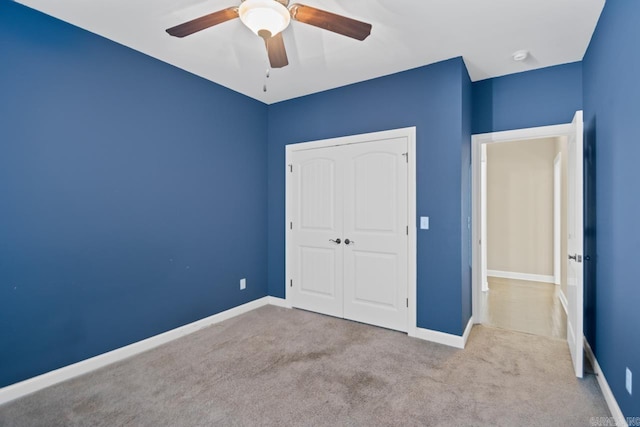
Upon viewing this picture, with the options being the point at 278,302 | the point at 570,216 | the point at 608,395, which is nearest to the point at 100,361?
the point at 278,302

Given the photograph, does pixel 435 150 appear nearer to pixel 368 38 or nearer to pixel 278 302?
pixel 368 38

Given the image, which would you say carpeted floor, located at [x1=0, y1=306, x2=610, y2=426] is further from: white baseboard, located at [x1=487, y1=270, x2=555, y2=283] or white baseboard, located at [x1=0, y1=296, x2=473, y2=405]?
white baseboard, located at [x1=487, y1=270, x2=555, y2=283]

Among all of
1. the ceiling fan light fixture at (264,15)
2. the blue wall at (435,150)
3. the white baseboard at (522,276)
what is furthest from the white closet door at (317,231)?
the white baseboard at (522,276)

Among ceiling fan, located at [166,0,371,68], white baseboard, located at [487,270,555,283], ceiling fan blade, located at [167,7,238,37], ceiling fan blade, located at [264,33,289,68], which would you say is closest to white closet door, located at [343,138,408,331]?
ceiling fan blade, located at [264,33,289,68]

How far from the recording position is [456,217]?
9.95ft

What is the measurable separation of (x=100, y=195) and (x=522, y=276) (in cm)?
629

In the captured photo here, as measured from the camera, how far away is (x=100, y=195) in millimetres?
2625

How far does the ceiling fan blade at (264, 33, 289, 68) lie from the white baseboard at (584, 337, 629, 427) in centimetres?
303

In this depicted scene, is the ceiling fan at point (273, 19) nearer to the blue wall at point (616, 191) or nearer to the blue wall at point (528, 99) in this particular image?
the blue wall at point (616, 191)

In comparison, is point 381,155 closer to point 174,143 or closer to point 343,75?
point 343,75

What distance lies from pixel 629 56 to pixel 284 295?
3.79 meters

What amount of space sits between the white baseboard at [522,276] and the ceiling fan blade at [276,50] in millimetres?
5455

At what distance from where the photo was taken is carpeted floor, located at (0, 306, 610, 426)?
2.00m

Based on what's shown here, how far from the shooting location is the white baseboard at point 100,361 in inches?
86.5
